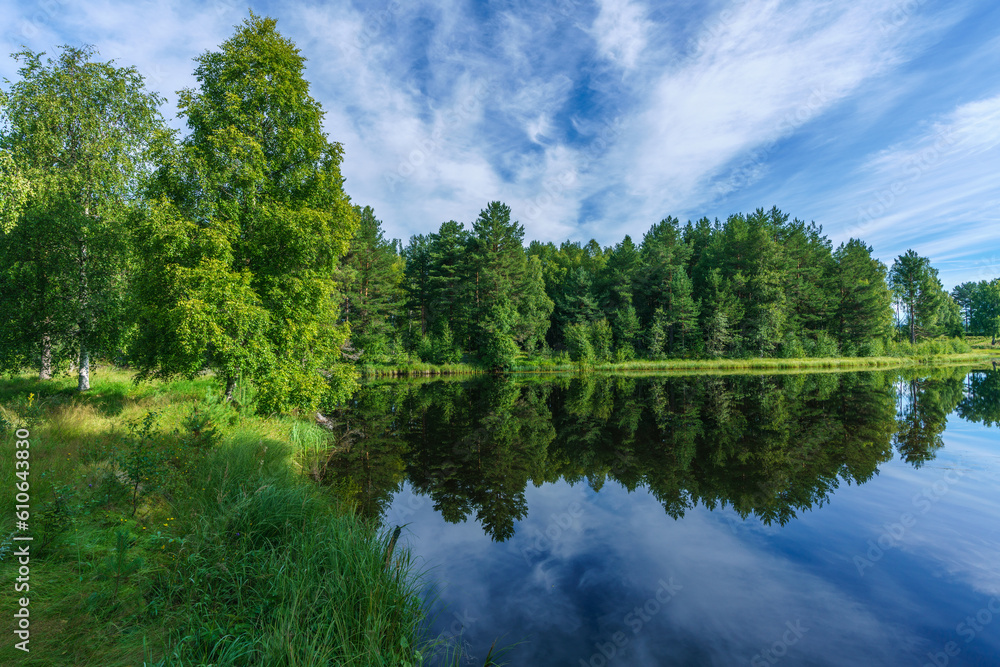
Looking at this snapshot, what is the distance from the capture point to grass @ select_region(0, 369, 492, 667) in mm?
3422

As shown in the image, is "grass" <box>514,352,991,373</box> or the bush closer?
"grass" <box>514,352,991,373</box>

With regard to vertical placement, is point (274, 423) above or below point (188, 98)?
below

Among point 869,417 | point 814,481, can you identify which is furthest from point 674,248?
point 814,481

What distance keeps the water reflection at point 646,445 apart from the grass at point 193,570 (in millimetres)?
3154

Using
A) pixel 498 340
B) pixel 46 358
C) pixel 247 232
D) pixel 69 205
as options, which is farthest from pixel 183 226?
pixel 498 340

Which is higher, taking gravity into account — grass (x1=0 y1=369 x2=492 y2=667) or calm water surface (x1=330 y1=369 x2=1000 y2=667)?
grass (x1=0 y1=369 x2=492 y2=667)

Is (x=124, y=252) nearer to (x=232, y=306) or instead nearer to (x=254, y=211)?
(x=254, y=211)

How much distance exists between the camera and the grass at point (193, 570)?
3422 millimetres

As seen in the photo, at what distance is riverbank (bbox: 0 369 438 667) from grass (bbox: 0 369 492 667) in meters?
0.02

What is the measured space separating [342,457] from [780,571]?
1107 centimetres

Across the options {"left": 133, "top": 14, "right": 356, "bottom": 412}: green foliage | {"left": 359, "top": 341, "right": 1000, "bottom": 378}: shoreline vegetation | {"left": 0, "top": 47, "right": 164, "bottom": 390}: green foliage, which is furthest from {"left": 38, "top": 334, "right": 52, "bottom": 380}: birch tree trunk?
{"left": 359, "top": 341, "right": 1000, "bottom": 378}: shoreline vegetation

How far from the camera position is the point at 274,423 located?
38.5 feet

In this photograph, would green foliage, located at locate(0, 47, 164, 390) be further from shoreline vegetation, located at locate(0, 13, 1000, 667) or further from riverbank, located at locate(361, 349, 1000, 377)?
riverbank, located at locate(361, 349, 1000, 377)

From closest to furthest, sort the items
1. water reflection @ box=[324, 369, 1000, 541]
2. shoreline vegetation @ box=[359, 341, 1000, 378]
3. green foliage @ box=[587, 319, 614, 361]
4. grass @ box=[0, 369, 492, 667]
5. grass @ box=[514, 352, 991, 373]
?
grass @ box=[0, 369, 492, 667], water reflection @ box=[324, 369, 1000, 541], shoreline vegetation @ box=[359, 341, 1000, 378], grass @ box=[514, 352, 991, 373], green foliage @ box=[587, 319, 614, 361]
